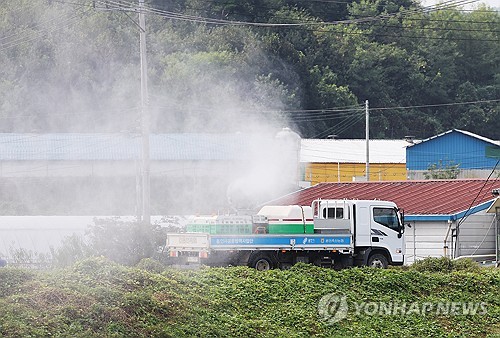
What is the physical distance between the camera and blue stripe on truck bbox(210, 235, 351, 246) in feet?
85.0

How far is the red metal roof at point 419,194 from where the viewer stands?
36.4 meters

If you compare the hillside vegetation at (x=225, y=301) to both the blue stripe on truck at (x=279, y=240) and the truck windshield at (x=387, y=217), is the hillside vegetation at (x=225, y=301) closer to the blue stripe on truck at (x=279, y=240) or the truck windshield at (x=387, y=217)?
the blue stripe on truck at (x=279, y=240)

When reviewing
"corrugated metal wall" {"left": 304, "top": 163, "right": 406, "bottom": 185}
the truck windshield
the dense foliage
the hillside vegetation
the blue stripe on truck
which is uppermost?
the dense foliage

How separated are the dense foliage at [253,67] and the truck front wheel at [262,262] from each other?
1208 cm

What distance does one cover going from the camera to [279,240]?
26.2 metres

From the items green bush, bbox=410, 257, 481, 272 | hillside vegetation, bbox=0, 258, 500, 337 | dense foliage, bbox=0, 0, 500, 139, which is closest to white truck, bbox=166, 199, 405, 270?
green bush, bbox=410, 257, 481, 272

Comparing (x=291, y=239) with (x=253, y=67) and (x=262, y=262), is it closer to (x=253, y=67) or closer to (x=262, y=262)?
(x=262, y=262)

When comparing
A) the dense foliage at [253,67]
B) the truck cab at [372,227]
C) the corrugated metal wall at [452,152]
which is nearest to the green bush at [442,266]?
the truck cab at [372,227]

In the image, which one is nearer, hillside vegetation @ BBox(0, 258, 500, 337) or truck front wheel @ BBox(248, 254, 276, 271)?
hillside vegetation @ BBox(0, 258, 500, 337)

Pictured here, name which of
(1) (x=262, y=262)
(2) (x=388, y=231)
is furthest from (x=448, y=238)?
(1) (x=262, y=262)

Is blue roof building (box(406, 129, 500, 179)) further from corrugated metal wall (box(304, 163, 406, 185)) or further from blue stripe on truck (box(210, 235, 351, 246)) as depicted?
blue stripe on truck (box(210, 235, 351, 246))

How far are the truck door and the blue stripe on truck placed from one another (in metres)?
2.24

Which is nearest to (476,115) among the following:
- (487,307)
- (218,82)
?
(218,82)

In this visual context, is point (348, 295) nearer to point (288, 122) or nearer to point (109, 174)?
point (109, 174)
